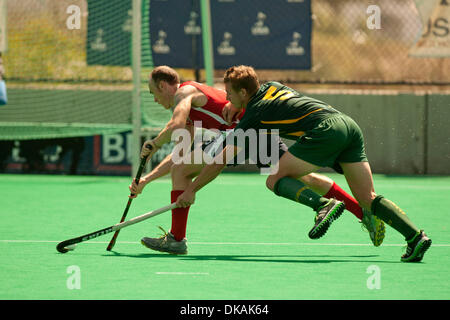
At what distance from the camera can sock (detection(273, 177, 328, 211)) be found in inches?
213

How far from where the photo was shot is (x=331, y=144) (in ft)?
18.2

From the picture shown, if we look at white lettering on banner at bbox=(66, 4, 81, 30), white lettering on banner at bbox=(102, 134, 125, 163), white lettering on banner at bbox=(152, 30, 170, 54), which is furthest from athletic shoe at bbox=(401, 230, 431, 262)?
white lettering on banner at bbox=(66, 4, 81, 30)

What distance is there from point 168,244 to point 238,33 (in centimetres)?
729

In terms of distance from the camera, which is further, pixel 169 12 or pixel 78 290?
pixel 169 12

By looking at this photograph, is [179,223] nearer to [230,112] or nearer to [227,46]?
[230,112]

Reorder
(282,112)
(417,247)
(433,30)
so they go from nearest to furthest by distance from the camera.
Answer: (417,247), (282,112), (433,30)

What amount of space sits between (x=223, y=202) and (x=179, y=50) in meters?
4.28

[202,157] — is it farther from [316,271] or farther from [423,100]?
[423,100]

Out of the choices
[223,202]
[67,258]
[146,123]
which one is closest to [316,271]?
[67,258]

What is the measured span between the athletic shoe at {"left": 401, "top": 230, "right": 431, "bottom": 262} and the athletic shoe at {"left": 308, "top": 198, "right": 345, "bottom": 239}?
1.81 feet

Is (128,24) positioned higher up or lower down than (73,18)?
lower down

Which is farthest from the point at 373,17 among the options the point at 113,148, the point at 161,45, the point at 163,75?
the point at 163,75

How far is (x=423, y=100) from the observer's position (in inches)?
498

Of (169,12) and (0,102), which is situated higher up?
(169,12)
